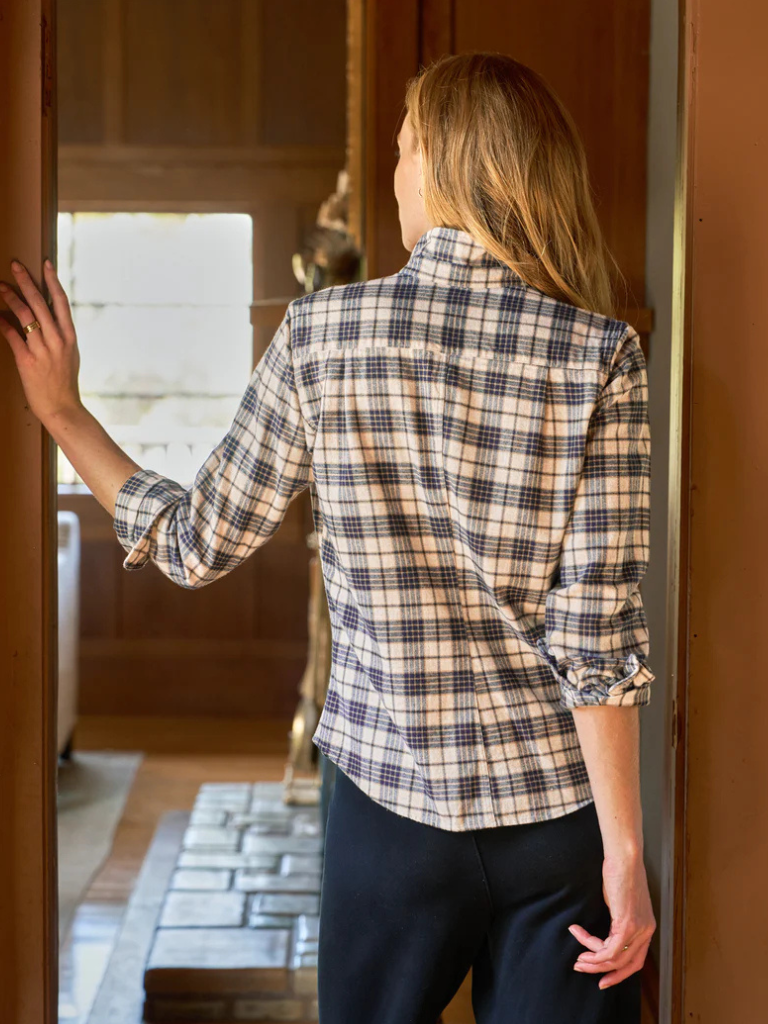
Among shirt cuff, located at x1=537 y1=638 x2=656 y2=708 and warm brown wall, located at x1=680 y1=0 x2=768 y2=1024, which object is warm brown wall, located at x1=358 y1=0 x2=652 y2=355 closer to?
warm brown wall, located at x1=680 y1=0 x2=768 y2=1024

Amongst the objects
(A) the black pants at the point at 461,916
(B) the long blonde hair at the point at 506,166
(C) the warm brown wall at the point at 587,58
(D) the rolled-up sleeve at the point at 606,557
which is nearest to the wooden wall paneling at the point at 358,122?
(C) the warm brown wall at the point at 587,58

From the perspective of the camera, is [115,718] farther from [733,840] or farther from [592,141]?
[733,840]

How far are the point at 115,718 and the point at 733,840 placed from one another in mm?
4667

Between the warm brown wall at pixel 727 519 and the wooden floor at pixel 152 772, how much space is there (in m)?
1.87

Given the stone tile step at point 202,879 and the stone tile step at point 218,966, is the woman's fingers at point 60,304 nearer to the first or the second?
the stone tile step at point 218,966

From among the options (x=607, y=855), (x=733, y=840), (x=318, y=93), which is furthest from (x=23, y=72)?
(x=318, y=93)

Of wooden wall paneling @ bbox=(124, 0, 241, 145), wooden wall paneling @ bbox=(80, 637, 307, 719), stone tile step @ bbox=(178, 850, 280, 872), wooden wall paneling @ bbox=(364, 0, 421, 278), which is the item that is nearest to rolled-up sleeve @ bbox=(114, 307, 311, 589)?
wooden wall paneling @ bbox=(364, 0, 421, 278)

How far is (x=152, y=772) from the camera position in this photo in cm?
476

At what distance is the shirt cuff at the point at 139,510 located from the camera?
41.0 inches

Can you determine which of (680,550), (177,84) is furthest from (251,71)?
(680,550)

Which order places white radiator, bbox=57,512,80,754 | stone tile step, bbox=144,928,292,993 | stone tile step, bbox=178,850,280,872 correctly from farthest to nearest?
white radiator, bbox=57,512,80,754 → stone tile step, bbox=178,850,280,872 → stone tile step, bbox=144,928,292,993

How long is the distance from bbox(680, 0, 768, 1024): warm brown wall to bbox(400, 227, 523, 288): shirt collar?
0.42 meters

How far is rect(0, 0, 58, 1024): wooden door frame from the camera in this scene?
127 cm

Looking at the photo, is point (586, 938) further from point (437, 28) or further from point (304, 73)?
point (304, 73)
